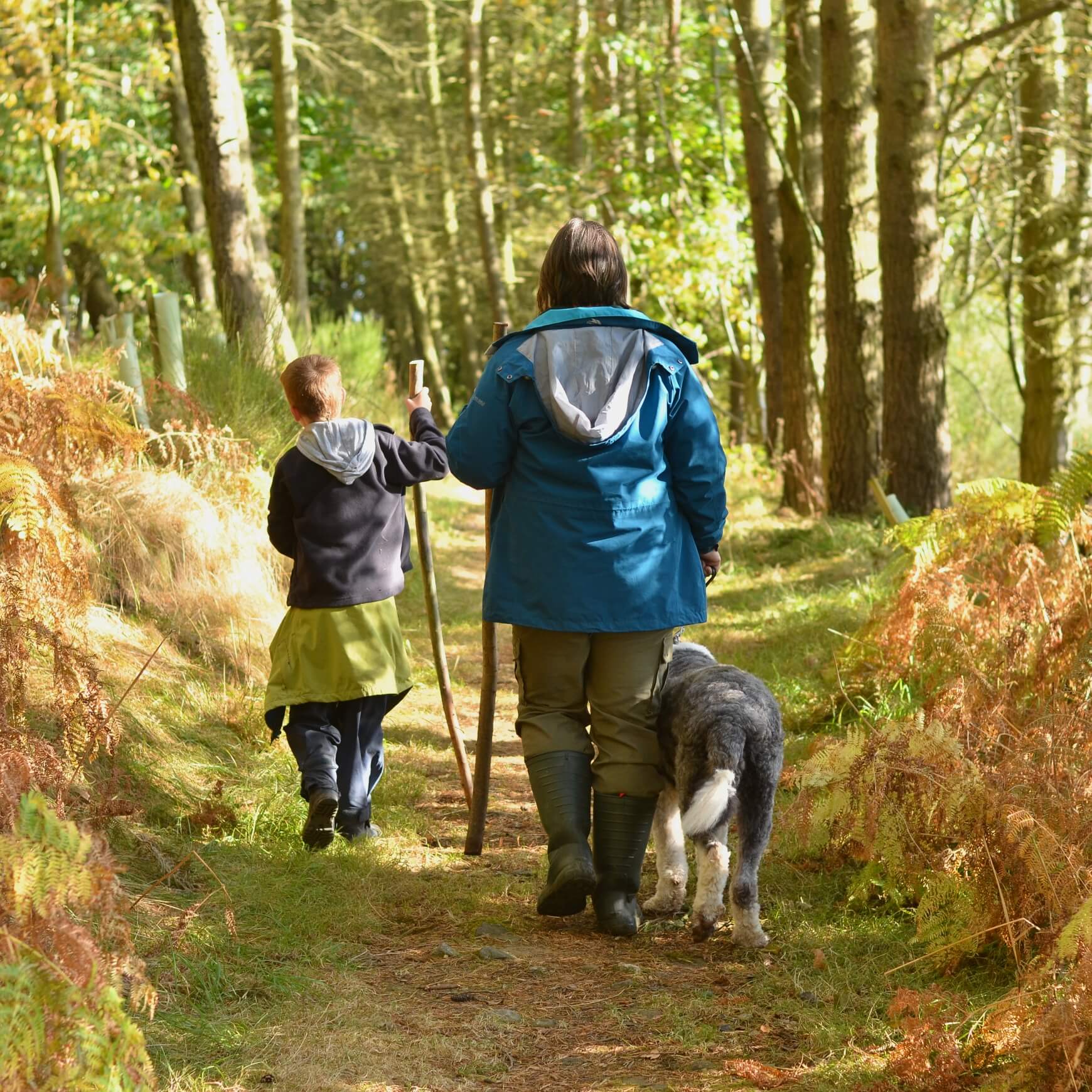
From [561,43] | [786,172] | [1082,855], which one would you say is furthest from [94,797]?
[561,43]

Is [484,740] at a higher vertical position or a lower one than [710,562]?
lower

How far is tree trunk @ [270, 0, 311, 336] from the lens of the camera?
55.3 feet

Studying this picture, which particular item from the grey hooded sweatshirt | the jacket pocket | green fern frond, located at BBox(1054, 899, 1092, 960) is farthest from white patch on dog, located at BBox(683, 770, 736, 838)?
the grey hooded sweatshirt

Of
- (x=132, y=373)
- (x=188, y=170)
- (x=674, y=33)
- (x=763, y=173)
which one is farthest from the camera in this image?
(x=188, y=170)

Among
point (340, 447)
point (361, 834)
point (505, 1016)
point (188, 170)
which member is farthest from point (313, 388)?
point (188, 170)

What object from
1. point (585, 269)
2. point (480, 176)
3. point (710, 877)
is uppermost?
point (480, 176)

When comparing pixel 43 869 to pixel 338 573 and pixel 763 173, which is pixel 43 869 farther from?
pixel 763 173

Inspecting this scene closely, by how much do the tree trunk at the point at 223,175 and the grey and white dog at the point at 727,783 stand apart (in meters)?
6.71

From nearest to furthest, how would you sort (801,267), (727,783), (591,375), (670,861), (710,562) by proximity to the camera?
(727,783), (591,375), (670,861), (710,562), (801,267)

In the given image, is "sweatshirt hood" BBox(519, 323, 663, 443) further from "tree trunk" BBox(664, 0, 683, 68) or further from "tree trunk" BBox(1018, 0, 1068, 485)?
"tree trunk" BBox(664, 0, 683, 68)

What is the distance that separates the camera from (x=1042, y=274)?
1384 cm

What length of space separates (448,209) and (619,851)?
86.8 feet

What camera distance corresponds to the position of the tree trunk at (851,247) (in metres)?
10.6

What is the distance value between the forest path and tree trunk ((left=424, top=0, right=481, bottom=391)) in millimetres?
24232
